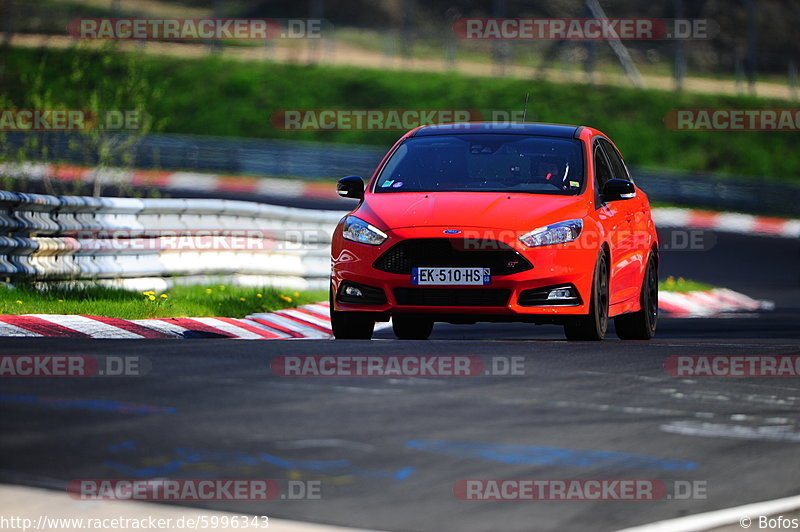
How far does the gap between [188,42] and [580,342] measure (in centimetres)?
4779

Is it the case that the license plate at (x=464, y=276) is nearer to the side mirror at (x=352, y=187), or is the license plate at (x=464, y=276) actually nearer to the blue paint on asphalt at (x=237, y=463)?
the side mirror at (x=352, y=187)

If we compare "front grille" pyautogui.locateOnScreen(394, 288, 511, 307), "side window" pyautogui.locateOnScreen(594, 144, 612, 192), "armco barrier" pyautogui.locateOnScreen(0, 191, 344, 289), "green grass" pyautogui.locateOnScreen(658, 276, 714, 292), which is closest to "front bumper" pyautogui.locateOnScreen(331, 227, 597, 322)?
"front grille" pyautogui.locateOnScreen(394, 288, 511, 307)

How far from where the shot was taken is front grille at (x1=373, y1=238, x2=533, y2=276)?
1105 centimetres

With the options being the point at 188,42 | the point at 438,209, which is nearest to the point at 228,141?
the point at 188,42

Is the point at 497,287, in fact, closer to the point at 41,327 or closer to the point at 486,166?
the point at 486,166

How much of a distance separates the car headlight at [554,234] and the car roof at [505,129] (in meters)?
1.52

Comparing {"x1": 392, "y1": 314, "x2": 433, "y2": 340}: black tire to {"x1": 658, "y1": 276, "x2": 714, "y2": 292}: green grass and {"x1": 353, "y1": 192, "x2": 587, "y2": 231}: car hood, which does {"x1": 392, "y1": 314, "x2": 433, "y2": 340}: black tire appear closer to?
{"x1": 353, "y1": 192, "x2": 587, "y2": 231}: car hood

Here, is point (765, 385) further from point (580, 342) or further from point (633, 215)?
point (633, 215)

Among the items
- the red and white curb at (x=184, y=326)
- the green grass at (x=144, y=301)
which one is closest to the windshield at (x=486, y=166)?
the red and white curb at (x=184, y=326)

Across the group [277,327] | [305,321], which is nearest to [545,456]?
[277,327]

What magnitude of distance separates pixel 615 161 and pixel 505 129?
153 cm

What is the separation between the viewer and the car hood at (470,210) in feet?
36.7

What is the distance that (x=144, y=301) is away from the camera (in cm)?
1355

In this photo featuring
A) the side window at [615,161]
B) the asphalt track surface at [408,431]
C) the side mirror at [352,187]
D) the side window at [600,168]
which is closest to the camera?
the asphalt track surface at [408,431]
